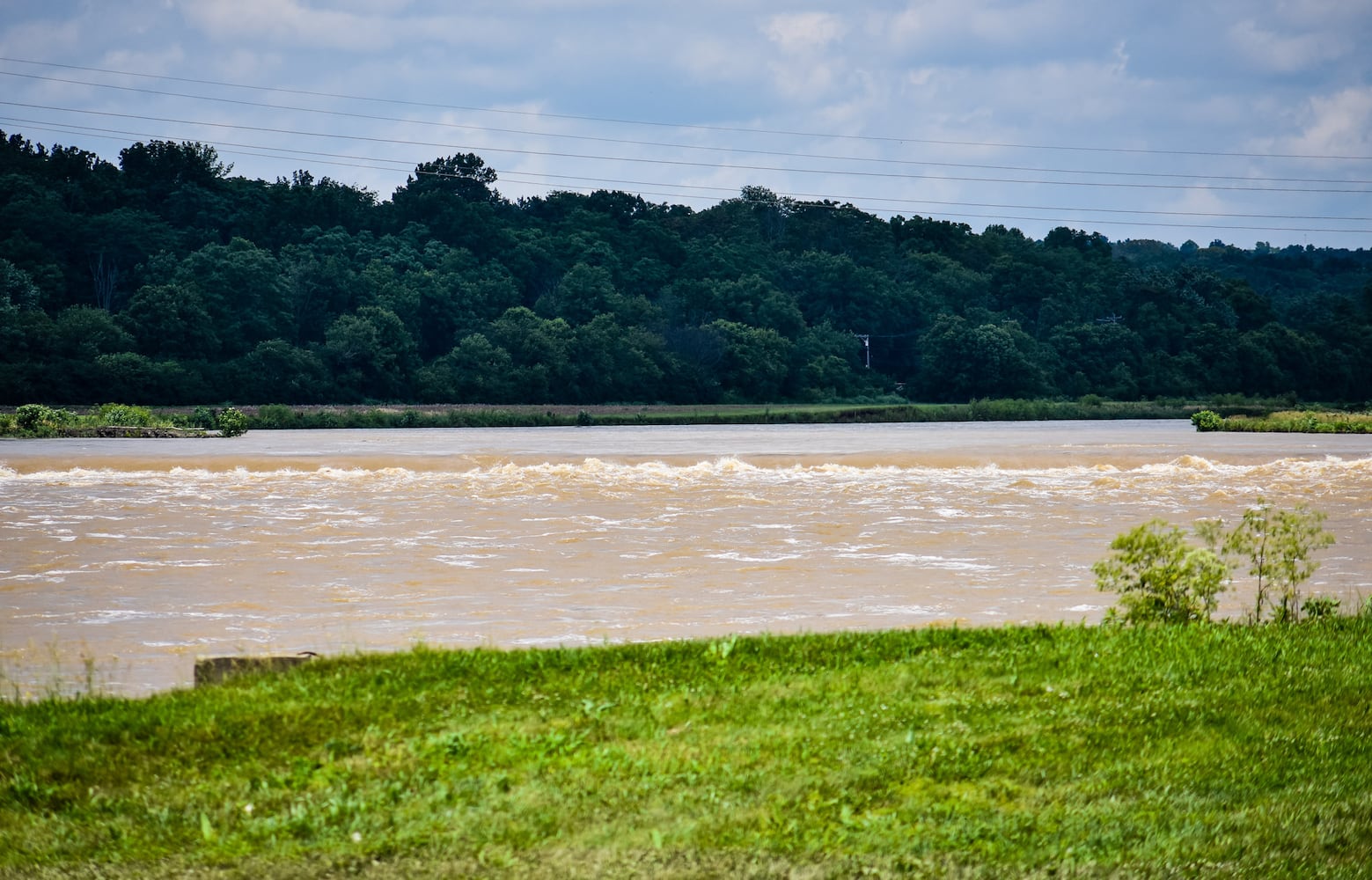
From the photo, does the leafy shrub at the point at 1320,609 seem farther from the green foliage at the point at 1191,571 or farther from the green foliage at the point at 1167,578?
the green foliage at the point at 1167,578

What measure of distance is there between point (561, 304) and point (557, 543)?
8672 centimetres

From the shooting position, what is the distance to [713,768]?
6254 mm

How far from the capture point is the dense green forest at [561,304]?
89.7 m

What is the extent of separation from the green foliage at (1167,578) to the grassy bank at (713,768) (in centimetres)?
171

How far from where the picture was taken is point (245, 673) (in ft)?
26.7

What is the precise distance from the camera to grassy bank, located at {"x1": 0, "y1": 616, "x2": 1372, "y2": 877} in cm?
538

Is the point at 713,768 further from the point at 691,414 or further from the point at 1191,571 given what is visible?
the point at 691,414

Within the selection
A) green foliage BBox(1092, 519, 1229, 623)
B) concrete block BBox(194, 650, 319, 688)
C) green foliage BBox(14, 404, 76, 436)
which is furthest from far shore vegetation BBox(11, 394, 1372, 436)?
green foliage BBox(1092, 519, 1229, 623)

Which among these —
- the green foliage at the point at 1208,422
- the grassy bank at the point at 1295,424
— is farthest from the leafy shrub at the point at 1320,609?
the green foliage at the point at 1208,422

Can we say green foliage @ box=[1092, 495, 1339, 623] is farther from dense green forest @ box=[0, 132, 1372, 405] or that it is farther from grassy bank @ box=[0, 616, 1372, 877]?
dense green forest @ box=[0, 132, 1372, 405]

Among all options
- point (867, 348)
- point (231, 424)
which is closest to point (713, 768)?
point (231, 424)

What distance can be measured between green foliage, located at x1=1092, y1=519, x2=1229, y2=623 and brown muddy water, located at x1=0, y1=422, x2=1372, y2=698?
1.61m

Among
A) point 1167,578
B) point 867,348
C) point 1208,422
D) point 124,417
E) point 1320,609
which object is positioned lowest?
point 124,417

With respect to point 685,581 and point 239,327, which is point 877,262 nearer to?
point 239,327
